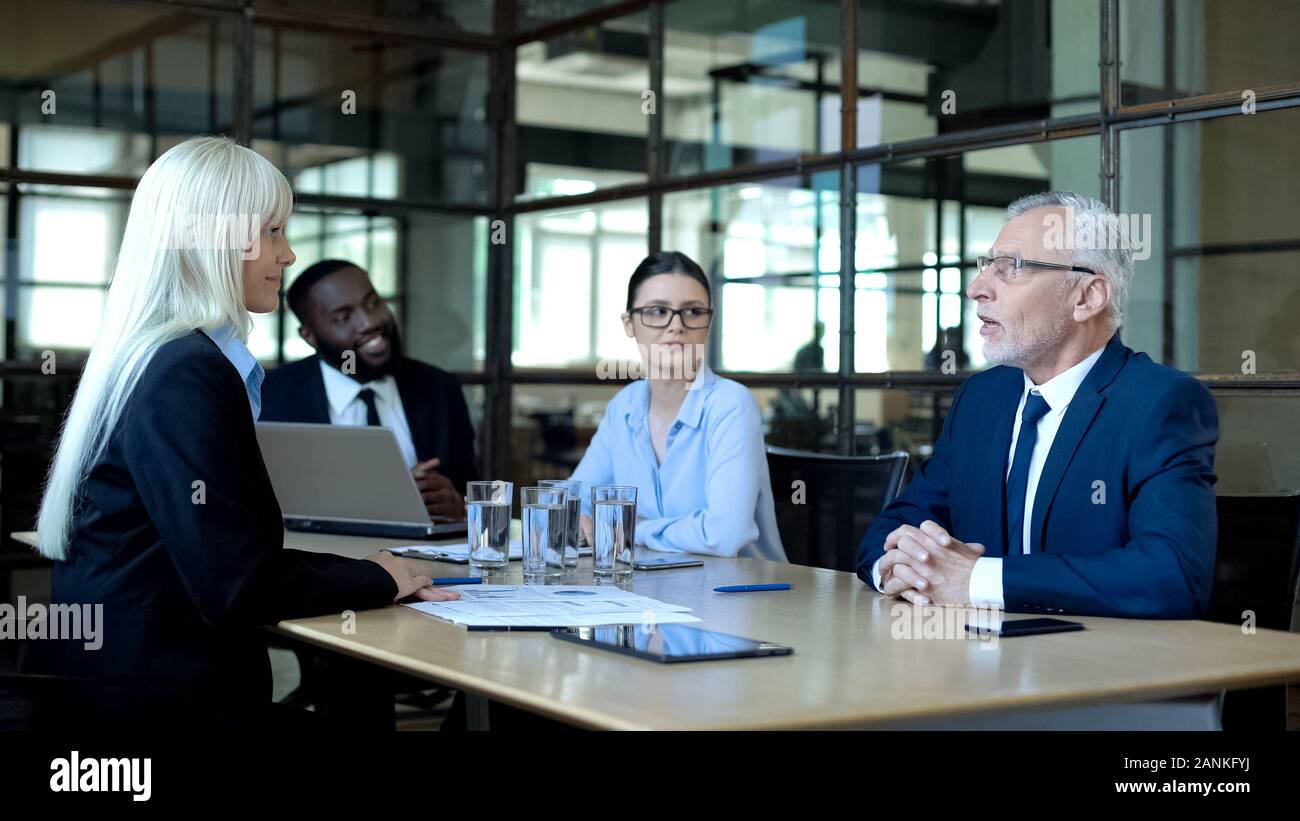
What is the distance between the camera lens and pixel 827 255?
4.33m

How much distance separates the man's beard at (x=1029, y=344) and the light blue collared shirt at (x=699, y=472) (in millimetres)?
680

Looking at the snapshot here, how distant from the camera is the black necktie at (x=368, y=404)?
3.94 metres

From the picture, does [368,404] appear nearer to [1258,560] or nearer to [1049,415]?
[1049,415]

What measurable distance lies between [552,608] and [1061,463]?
2.99 feet

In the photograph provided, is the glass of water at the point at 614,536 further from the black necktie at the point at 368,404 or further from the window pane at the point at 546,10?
the window pane at the point at 546,10

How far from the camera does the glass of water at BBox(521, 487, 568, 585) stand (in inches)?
92.9

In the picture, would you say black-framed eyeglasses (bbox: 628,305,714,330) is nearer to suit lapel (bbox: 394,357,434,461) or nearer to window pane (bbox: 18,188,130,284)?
suit lapel (bbox: 394,357,434,461)

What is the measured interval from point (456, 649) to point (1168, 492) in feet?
3.65


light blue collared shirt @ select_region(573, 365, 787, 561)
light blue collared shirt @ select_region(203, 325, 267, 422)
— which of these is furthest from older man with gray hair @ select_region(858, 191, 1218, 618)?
light blue collared shirt @ select_region(203, 325, 267, 422)

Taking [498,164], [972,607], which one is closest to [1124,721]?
[972,607]

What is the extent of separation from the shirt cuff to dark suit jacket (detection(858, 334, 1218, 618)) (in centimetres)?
1

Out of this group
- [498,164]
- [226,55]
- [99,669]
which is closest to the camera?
[99,669]

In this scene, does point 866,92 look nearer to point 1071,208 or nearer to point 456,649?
point 1071,208

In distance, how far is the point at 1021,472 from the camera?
245cm
